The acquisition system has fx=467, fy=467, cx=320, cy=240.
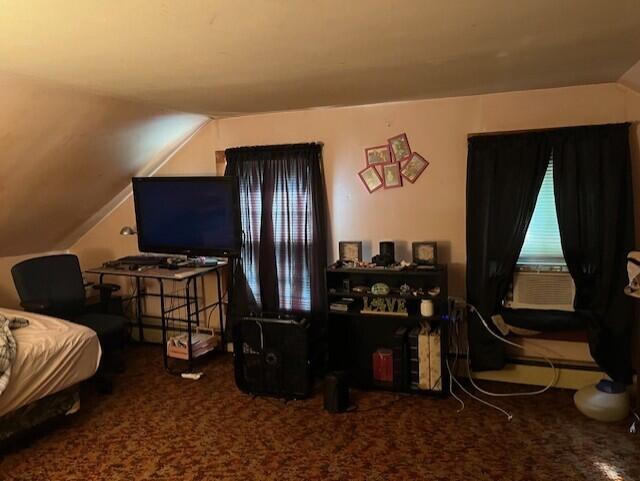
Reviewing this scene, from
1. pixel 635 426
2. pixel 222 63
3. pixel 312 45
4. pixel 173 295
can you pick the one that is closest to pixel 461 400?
pixel 635 426

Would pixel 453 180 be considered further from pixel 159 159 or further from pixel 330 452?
pixel 159 159

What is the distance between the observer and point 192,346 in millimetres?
3740

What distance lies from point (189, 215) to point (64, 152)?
3.21 ft

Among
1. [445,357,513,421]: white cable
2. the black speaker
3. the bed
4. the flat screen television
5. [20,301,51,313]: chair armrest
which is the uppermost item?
the flat screen television

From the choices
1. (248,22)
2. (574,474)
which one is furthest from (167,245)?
(574,474)

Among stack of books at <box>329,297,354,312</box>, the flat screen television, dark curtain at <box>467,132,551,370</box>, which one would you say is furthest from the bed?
dark curtain at <box>467,132,551,370</box>

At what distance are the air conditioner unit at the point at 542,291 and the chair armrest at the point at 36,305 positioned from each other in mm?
3260

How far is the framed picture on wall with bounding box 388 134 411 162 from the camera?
3461mm

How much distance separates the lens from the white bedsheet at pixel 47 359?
8.26ft

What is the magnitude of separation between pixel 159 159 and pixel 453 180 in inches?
101

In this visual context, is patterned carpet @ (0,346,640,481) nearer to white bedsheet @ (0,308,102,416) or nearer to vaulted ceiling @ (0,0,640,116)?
white bedsheet @ (0,308,102,416)

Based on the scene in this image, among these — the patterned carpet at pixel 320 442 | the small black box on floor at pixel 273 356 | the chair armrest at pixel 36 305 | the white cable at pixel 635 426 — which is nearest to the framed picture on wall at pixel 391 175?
the small black box on floor at pixel 273 356

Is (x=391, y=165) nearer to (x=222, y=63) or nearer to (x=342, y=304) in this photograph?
(x=342, y=304)

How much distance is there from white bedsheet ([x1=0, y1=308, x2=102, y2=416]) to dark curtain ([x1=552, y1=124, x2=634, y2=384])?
314cm
